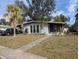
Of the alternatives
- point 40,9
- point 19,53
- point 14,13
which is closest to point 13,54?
point 19,53

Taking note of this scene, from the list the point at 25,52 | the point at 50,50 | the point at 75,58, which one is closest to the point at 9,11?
the point at 25,52

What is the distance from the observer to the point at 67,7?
2.32m

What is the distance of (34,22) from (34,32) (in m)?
0.14

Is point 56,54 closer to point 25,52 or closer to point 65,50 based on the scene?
point 65,50

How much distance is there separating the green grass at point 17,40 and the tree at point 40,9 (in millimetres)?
261

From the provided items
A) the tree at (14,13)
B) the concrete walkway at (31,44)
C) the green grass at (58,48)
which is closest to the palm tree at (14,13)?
the tree at (14,13)

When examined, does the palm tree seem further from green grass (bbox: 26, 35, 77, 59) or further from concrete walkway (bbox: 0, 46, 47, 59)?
green grass (bbox: 26, 35, 77, 59)

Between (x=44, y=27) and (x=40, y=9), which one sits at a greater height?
(x=40, y=9)

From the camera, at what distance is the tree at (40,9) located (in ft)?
7.85

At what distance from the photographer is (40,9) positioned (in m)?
2.40

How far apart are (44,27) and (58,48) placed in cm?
33

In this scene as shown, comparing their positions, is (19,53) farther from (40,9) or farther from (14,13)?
(40,9)

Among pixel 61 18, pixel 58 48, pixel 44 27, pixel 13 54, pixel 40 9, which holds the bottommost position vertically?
pixel 13 54

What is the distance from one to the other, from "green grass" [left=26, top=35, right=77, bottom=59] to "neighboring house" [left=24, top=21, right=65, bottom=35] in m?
0.09
